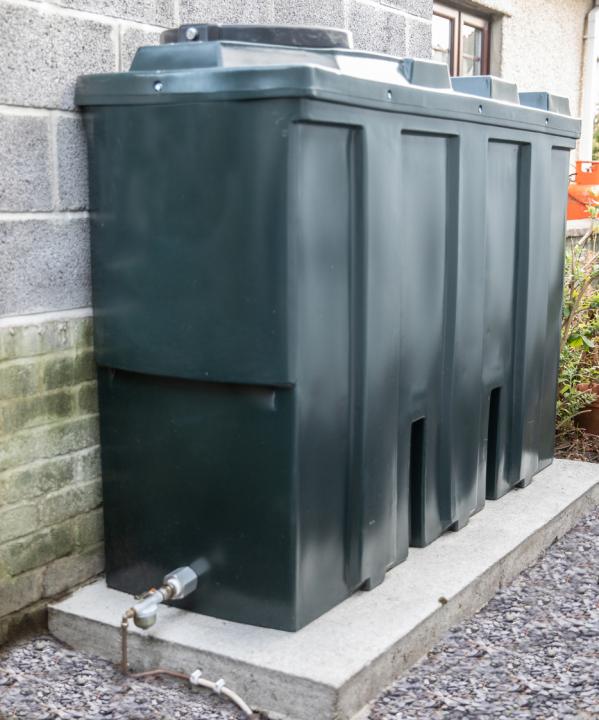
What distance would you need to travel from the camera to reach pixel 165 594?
105 inches

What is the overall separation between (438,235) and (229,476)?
3.51 ft

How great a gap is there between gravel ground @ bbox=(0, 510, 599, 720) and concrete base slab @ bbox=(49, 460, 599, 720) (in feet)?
0.17

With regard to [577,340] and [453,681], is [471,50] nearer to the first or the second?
[577,340]

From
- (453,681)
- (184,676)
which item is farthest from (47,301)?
(453,681)

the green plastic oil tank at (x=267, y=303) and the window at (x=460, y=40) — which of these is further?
the window at (x=460, y=40)

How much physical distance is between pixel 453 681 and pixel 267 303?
113 cm

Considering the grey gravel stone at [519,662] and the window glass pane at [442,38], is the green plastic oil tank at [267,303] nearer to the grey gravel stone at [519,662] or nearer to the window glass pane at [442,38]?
the grey gravel stone at [519,662]

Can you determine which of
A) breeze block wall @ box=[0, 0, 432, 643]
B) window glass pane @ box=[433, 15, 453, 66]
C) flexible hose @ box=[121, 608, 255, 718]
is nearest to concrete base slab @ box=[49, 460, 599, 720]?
flexible hose @ box=[121, 608, 255, 718]

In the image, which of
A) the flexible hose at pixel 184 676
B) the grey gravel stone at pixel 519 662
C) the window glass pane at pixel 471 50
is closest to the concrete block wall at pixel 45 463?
the flexible hose at pixel 184 676

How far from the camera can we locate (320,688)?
2402mm

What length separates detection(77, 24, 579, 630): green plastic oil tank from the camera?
8.18 ft

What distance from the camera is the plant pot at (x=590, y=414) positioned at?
4.88m

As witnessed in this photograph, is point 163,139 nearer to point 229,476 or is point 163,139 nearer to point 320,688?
point 229,476

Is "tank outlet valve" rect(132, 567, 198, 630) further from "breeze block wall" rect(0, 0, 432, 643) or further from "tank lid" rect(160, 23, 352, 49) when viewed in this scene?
"tank lid" rect(160, 23, 352, 49)
